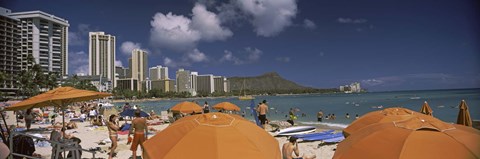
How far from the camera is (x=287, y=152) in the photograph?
607 cm

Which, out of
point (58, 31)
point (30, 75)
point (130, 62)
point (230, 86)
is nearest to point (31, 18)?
point (58, 31)

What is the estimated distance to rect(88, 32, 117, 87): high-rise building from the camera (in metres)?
120

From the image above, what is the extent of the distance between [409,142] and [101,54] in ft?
444

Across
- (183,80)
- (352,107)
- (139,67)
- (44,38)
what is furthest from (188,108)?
(183,80)

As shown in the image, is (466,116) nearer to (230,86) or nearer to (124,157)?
(124,157)

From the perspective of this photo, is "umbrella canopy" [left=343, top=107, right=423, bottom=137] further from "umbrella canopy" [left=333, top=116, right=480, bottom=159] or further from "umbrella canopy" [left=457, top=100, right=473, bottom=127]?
"umbrella canopy" [left=457, top=100, right=473, bottom=127]

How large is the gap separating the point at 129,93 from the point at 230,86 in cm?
6962

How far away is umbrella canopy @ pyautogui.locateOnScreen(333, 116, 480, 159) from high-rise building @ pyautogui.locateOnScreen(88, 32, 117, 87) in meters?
128

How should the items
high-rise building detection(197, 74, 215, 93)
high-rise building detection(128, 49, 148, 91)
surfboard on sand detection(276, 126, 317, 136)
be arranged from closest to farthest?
surfboard on sand detection(276, 126, 317, 136) → high-rise building detection(128, 49, 148, 91) → high-rise building detection(197, 74, 215, 93)

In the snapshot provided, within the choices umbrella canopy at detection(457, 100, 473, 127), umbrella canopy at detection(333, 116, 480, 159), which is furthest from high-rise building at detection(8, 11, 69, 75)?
umbrella canopy at detection(333, 116, 480, 159)

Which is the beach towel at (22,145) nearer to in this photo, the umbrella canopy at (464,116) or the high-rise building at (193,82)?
the umbrella canopy at (464,116)

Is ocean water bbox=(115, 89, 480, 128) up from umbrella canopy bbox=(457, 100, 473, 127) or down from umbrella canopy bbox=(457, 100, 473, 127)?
down

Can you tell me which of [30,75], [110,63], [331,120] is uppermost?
[110,63]

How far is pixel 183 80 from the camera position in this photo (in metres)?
162
